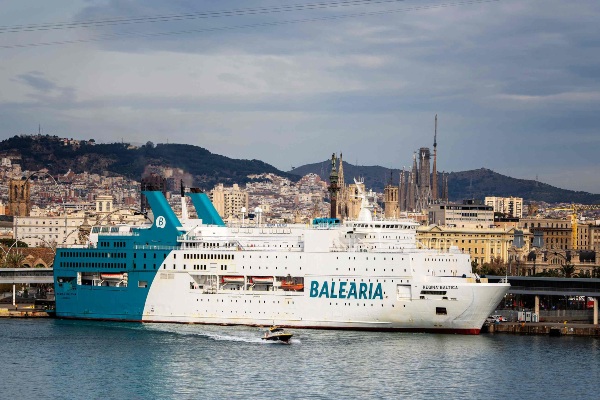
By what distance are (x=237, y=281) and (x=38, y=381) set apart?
54.9 ft

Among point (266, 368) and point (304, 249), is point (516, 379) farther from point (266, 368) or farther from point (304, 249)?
point (304, 249)

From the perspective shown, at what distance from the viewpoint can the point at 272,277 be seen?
191 ft

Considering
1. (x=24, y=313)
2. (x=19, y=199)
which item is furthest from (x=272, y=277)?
(x=19, y=199)

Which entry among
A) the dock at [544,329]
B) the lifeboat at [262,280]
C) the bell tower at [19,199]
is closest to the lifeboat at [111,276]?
the lifeboat at [262,280]

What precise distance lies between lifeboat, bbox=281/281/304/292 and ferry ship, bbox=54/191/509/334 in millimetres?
49

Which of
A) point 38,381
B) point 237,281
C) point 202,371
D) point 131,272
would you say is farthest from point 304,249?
point 38,381

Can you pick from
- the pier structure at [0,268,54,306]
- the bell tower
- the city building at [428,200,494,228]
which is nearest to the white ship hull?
the pier structure at [0,268,54,306]

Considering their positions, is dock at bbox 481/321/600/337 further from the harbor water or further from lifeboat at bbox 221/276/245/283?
lifeboat at bbox 221/276/245/283

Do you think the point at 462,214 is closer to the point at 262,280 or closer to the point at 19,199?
the point at 19,199

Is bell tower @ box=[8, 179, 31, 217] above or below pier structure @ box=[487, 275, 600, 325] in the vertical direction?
above

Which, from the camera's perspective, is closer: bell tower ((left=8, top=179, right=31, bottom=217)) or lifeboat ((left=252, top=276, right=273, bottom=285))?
lifeboat ((left=252, top=276, right=273, bottom=285))

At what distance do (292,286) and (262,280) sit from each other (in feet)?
5.25

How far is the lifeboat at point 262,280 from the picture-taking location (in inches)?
2293

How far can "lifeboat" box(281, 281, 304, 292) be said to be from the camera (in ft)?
189
